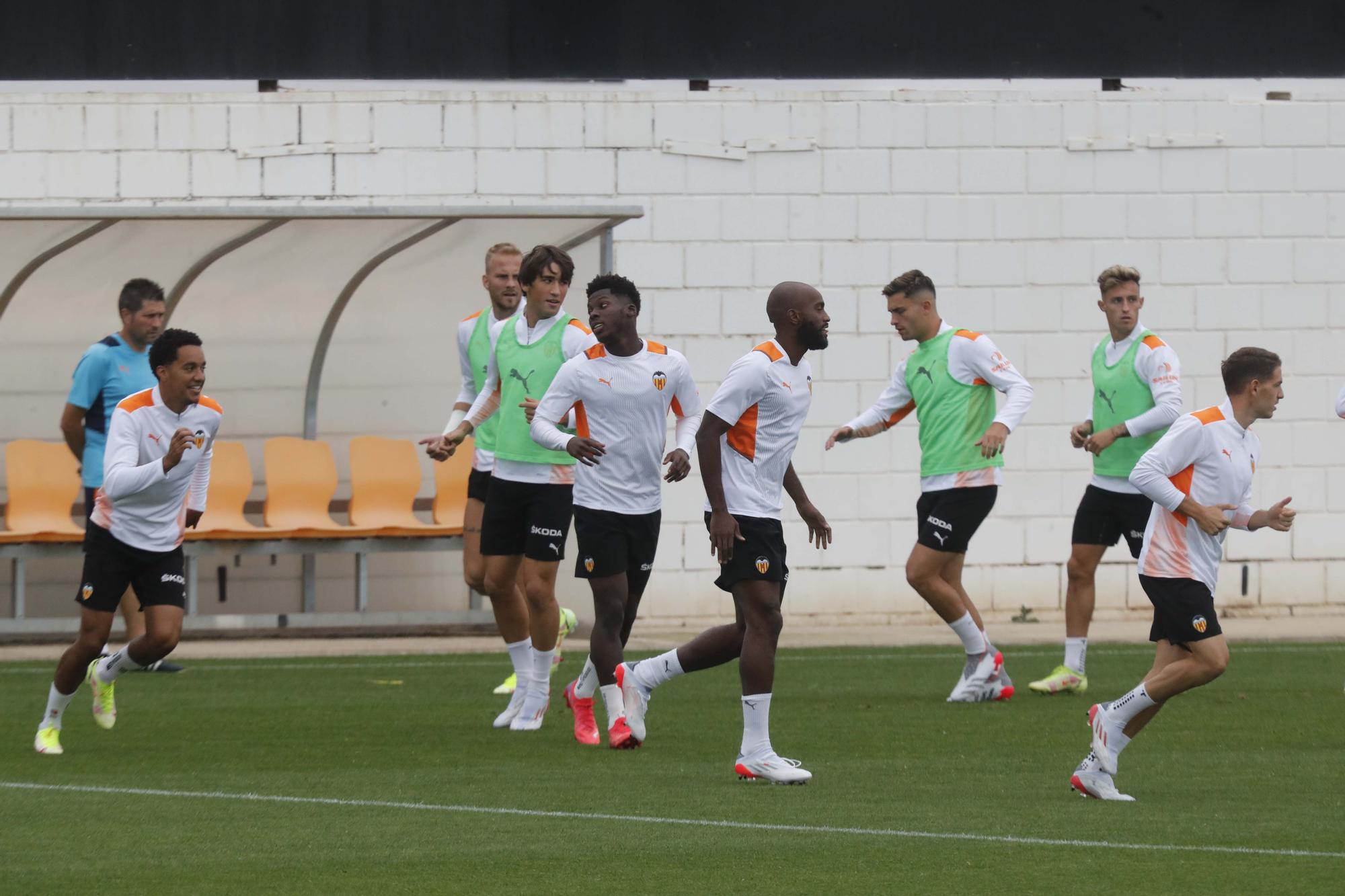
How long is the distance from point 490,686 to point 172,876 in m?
5.03

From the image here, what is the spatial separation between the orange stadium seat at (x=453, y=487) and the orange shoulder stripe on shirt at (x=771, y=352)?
6.67 m

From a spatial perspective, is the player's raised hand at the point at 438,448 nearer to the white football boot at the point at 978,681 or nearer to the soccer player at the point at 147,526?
the soccer player at the point at 147,526

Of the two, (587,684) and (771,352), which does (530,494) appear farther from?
(771,352)

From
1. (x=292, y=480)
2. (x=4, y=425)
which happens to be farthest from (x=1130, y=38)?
(x=4, y=425)

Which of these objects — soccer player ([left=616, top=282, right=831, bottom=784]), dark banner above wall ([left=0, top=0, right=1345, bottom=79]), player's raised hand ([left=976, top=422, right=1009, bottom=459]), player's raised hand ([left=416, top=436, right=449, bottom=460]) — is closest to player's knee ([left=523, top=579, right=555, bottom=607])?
player's raised hand ([left=416, top=436, right=449, bottom=460])

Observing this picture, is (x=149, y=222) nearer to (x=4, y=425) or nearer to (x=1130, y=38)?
(x=4, y=425)

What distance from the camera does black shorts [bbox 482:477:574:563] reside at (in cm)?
862

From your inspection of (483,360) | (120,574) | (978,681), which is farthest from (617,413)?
(978,681)

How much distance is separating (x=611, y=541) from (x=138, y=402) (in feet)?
6.92

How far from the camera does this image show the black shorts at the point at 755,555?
7.12 metres

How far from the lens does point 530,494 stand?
8688mm

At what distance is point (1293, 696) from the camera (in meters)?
9.79

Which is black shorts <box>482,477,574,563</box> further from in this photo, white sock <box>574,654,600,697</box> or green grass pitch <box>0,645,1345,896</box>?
green grass pitch <box>0,645,1345,896</box>

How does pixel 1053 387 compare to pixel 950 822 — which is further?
pixel 1053 387
